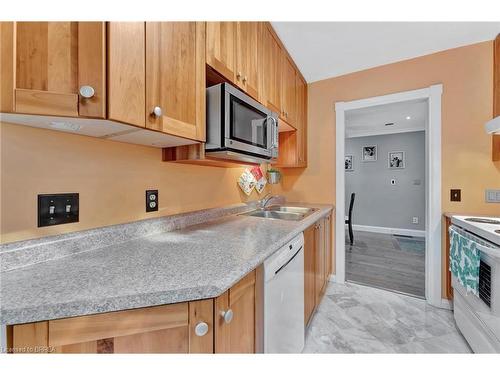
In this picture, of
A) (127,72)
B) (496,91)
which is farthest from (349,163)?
(127,72)

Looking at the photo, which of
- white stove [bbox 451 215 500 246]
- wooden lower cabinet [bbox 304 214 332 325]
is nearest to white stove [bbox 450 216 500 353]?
white stove [bbox 451 215 500 246]

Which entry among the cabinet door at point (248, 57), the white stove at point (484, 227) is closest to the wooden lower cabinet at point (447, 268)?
the white stove at point (484, 227)

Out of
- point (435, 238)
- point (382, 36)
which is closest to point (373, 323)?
point (435, 238)

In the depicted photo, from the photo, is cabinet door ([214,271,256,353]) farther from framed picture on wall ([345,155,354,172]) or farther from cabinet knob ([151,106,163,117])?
framed picture on wall ([345,155,354,172])

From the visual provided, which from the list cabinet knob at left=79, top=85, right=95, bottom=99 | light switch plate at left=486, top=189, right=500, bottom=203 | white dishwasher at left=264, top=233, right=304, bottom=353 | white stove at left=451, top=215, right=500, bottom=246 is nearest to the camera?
cabinet knob at left=79, top=85, right=95, bottom=99

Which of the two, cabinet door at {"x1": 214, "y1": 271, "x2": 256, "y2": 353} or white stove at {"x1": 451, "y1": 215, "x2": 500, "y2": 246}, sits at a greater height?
white stove at {"x1": 451, "y1": 215, "x2": 500, "y2": 246}

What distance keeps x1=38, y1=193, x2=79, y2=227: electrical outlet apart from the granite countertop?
0.15 metres

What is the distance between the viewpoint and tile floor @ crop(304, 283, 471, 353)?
1462mm

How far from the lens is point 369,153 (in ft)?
15.9

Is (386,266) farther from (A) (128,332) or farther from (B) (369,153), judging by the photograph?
(A) (128,332)

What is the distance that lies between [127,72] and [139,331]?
2.67ft
